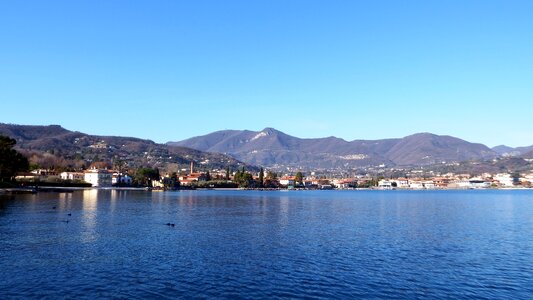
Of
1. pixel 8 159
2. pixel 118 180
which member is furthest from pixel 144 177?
pixel 8 159

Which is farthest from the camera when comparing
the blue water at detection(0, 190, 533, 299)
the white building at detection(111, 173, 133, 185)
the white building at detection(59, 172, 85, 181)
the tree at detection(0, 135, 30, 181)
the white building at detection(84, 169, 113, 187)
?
the white building at detection(111, 173, 133, 185)

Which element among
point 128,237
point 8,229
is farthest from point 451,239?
point 8,229

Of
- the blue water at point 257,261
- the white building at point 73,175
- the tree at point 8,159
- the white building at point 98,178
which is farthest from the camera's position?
the white building at point 98,178

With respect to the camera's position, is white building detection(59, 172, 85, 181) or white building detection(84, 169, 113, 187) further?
white building detection(84, 169, 113, 187)

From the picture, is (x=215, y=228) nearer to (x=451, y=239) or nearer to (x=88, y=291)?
(x=451, y=239)

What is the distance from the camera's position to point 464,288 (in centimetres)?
2455

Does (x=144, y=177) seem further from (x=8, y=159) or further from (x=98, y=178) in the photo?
→ (x=8, y=159)

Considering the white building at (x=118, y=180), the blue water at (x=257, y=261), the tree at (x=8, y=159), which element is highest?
the tree at (x=8, y=159)

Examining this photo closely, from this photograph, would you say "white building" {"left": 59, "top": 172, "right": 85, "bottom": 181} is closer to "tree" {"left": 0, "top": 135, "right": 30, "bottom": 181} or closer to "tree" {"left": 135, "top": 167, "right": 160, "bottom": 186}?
"tree" {"left": 135, "top": 167, "right": 160, "bottom": 186}

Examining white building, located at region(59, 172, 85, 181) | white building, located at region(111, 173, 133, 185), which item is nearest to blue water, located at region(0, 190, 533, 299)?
white building, located at region(59, 172, 85, 181)

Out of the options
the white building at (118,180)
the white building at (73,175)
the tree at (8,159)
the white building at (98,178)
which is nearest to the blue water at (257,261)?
the tree at (8,159)

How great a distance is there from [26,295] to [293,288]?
12.8 m

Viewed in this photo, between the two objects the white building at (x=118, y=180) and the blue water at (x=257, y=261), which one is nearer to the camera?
the blue water at (x=257, y=261)

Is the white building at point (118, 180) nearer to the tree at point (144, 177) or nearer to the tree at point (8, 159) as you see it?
the tree at point (144, 177)
